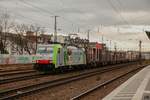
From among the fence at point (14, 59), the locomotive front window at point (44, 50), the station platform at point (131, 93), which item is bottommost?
the station platform at point (131, 93)

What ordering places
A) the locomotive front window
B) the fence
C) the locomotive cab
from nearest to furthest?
the locomotive cab < the locomotive front window < the fence

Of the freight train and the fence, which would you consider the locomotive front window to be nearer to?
the freight train

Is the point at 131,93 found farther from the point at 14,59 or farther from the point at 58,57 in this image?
the point at 14,59

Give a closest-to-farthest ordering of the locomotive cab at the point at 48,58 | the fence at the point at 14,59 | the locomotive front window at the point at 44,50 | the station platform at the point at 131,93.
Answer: the station platform at the point at 131,93 < the locomotive cab at the point at 48,58 < the locomotive front window at the point at 44,50 < the fence at the point at 14,59

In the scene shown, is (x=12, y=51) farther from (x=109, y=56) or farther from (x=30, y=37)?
(x=109, y=56)

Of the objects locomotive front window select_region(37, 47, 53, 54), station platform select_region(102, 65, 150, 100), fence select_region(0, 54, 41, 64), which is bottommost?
station platform select_region(102, 65, 150, 100)

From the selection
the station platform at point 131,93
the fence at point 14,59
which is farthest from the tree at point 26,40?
the station platform at point 131,93

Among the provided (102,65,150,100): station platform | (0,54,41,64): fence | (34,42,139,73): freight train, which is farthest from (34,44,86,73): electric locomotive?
(0,54,41,64): fence

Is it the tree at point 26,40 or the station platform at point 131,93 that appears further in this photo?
the tree at point 26,40

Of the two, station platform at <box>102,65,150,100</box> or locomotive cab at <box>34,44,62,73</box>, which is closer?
station platform at <box>102,65,150,100</box>

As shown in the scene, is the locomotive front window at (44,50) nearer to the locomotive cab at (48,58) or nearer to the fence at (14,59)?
the locomotive cab at (48,58)

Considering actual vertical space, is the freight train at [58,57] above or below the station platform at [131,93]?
above

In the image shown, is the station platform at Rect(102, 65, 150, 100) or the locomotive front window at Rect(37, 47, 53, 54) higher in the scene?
the locomotive front window at Rect(37, 47, 53, 54)

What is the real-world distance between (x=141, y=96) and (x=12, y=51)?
69420 millimetres
